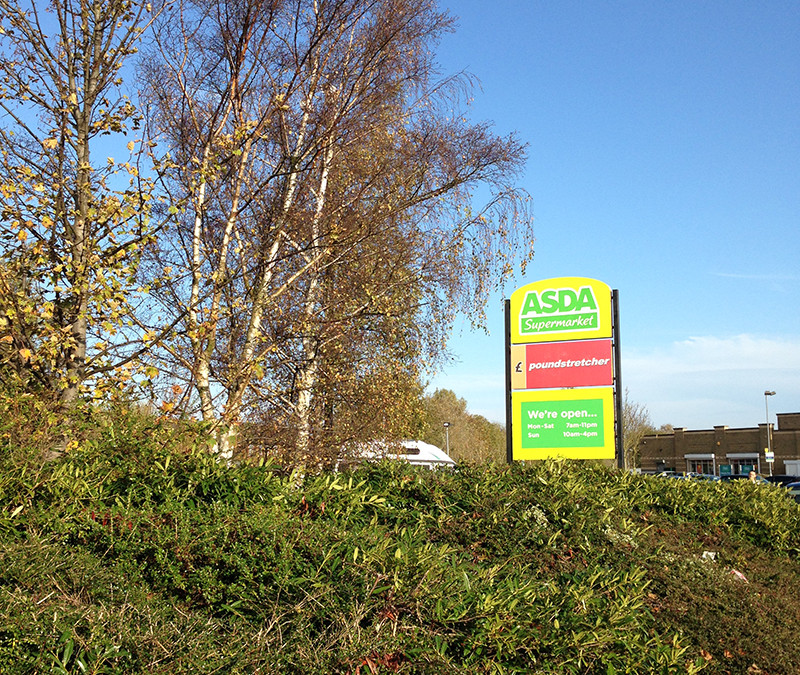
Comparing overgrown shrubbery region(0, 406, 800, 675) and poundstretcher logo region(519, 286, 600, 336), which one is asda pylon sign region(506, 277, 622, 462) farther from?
overgrown shrubbery region(0, 406, 800, 675)

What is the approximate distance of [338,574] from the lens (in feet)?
13.1

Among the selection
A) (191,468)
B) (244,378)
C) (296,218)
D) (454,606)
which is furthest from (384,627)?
(296,218)

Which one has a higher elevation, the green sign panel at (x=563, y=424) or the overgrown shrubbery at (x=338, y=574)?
the green sign panel at (x=563, y=424)

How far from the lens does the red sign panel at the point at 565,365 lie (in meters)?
12.2

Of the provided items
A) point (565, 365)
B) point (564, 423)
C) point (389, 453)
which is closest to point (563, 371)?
point (565, 365)

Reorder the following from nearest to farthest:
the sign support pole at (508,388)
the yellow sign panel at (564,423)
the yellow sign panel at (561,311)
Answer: the yellow sign panel at (564,423), the yellow sign panel at (561,311), the sign support pole at (508,388)

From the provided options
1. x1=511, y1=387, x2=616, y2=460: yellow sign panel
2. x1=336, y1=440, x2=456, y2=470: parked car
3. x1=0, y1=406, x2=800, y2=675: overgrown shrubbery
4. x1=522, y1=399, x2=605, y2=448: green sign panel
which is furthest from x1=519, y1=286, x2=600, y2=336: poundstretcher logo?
x1=0, y1=406, x2=800, y2=675: overgrown shrubbery

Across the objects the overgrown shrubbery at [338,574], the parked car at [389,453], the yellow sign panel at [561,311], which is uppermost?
the yellow sign panel at [561,311]

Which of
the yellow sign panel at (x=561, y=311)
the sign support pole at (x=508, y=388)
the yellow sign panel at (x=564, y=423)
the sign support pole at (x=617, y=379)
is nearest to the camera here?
the sign support pole at (x=617, y=379)

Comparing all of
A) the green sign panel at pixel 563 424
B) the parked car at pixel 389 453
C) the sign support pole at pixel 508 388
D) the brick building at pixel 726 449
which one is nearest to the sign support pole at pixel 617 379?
the green sign panel at pixel 563 424

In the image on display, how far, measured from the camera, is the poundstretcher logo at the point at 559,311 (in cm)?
1226

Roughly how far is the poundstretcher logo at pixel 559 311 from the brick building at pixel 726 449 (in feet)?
175

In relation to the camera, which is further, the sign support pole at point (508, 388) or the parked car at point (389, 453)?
the sign support pole at point (508, 388)

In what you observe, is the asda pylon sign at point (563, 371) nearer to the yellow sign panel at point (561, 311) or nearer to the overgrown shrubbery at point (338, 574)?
the yellow sign panel at point (561, 311)
